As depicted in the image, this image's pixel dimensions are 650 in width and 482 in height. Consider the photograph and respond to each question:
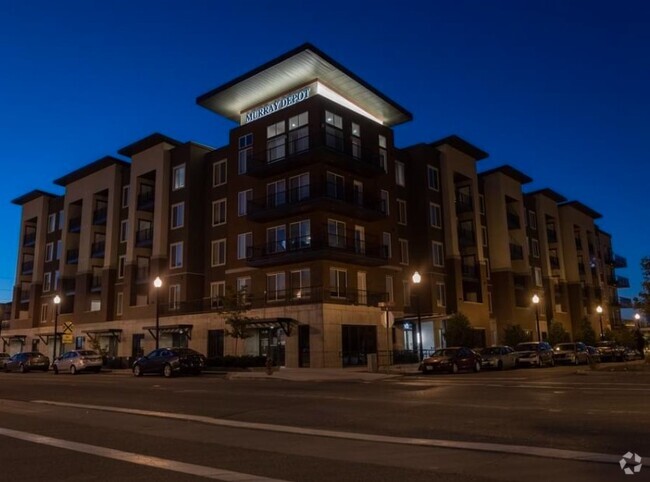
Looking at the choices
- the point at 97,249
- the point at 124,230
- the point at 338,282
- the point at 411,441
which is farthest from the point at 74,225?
the point at 411,441

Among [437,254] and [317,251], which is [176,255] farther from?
[437,254]

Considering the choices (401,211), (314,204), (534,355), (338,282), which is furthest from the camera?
(401,211)

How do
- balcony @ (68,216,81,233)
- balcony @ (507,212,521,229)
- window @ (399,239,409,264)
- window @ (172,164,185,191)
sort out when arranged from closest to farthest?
window @ (399,239,409,264), window @ (172,164,185,191), balcony @ (507,212,521,229), balcony @ (68,216,81,233)

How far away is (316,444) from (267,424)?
2.66 m

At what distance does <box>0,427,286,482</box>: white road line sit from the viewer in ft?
23.4

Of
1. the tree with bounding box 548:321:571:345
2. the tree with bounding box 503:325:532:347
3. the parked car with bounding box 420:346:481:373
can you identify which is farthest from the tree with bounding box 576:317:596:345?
the parked car with bounding box 420:346:481:373

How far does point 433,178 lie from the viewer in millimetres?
51812

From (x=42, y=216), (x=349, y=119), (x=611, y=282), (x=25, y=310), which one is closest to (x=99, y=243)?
(x=42, y=216)

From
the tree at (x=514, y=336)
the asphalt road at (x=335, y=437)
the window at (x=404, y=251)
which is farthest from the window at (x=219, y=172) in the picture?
the asphalt road at (x=335, y=437)

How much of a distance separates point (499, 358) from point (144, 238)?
3300 centimetres

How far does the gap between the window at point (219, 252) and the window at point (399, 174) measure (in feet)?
50.2

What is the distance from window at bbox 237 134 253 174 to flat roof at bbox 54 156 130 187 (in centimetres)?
1695

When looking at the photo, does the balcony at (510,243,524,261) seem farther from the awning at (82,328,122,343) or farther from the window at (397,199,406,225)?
the awning at (82,328,122,343)

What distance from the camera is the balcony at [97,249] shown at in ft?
188
